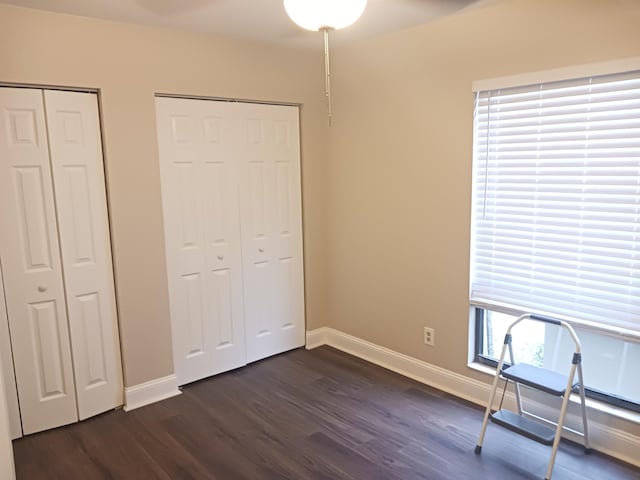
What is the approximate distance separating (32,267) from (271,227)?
63.3 inches

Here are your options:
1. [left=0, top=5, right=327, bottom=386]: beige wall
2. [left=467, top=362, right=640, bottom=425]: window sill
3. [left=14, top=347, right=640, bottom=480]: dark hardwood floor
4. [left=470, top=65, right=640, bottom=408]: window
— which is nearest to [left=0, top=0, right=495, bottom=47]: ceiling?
[left=0, top=5, right=327, bottom=386]: beige wall

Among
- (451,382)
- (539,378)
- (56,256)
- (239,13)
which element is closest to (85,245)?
(56,256)

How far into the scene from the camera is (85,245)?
110 inches

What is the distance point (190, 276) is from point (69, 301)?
0.76m

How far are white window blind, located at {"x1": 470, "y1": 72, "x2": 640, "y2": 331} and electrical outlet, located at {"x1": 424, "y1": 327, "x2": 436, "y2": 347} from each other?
419 mm

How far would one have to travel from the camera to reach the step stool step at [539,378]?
2283 mm

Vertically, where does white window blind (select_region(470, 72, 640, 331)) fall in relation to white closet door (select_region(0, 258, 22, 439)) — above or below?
above

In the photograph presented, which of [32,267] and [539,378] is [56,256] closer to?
[32,267]

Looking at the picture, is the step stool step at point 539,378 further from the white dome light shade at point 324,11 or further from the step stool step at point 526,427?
the white dome light shade at point 324,11

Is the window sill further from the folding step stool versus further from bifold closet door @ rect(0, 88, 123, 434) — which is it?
bifold closet door @ rect(0, 88, 123, 434)

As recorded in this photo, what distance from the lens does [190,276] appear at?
10.7 ft

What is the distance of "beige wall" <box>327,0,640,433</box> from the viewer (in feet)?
8.06

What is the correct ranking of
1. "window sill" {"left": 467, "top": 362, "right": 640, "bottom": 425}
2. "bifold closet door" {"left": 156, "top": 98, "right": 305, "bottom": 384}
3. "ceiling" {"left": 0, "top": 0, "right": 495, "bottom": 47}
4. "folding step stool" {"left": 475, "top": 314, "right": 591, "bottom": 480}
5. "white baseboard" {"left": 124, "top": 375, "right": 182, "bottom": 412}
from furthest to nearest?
1. "bifold closet door" {"left": 156, "top": 98, "right": 305, "bottom": 384}
2. "white baseboard" {"left": 124, "top": 375, "right": 182, "bottom": 412}
3. "ceiling" {"left": 0, "top": 0, "right": 495, "bottom": 47}
4. "window sill" {"left": 467, "top": 362, "right": 640, "bottom": 425}
5. "folding step stool" {"left": 475, "top": 314, "right": 591, "bottom": 480}

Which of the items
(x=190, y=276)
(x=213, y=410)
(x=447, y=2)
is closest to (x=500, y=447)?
(x=213, y=410)
